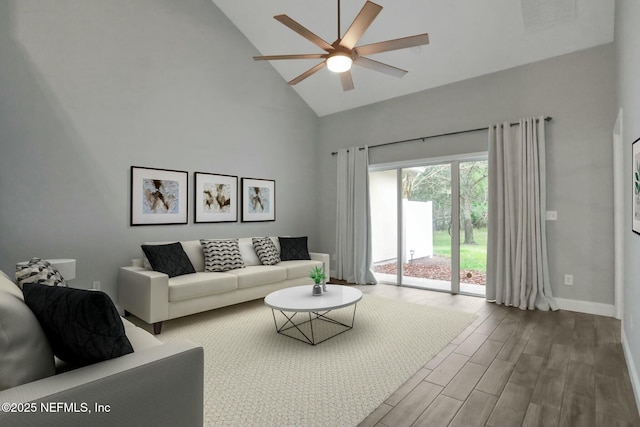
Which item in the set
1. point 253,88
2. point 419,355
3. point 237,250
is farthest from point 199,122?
point 419,355

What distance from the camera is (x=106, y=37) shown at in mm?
3773

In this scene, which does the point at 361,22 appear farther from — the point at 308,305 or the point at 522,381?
the point at 522,381

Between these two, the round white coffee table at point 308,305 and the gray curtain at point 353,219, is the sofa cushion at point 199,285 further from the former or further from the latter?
the gray curtain at point 353,219

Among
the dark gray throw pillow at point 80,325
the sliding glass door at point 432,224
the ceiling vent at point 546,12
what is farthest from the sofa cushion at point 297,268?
the ceiling vent at point 546,12

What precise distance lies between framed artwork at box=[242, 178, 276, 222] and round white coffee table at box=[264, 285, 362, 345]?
2.04 m

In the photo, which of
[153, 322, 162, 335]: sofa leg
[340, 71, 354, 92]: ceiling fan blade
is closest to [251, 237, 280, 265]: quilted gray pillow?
[153, 322, 162, 335]: sofa leg

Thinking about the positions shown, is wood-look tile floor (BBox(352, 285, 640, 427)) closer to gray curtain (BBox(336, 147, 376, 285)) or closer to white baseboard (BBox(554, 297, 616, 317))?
white baseboard (BBox(554, 297, 616, 317))

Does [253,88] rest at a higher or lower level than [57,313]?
higher

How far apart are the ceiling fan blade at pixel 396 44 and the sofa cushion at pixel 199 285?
272cm

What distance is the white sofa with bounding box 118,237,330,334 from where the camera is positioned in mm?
3244

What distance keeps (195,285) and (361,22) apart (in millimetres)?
2906

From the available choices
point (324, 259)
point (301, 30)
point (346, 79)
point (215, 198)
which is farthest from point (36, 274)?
point (324, 259)

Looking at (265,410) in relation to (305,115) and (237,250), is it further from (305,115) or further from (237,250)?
(305,115)

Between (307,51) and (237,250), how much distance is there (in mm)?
3143
